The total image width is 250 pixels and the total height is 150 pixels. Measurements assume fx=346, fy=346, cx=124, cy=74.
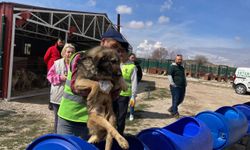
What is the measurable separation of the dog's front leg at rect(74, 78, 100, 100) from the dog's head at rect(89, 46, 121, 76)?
0.09 metres

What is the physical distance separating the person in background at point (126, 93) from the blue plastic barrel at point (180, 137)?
1.36ft

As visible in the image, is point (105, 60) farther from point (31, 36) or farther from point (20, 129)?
point (31, 36)

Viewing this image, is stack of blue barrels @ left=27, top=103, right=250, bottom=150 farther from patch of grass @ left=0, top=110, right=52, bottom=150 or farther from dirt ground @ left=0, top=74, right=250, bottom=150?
patch of grass @ left=0, top=110, right=52, bottom=150

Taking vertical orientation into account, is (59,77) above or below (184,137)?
above

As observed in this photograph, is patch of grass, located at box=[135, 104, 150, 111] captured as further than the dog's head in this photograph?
Yes

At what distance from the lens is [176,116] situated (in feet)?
34.0

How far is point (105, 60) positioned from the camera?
93.3 inches

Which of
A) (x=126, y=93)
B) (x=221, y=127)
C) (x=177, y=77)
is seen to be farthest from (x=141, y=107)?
(x=126, y=93)

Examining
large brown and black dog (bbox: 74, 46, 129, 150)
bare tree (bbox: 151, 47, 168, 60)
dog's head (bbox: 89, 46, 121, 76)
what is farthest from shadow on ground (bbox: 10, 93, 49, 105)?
bare tree (bbox: 151, 47, 168, 60)

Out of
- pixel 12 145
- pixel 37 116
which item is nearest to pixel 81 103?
pixel 12 145

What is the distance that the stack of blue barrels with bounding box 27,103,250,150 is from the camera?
233cm

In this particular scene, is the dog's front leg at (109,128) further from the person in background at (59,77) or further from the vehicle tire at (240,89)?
the vehicle tire at (240,89)

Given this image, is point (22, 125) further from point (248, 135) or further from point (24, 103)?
point (248, 135)

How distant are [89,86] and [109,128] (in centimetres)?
32
